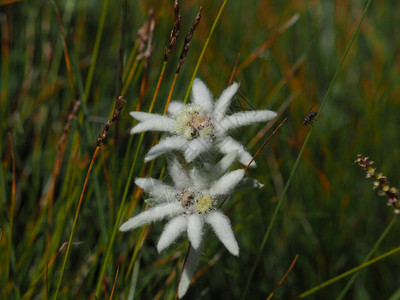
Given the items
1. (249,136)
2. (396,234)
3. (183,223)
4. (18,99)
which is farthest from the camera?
(18,99)

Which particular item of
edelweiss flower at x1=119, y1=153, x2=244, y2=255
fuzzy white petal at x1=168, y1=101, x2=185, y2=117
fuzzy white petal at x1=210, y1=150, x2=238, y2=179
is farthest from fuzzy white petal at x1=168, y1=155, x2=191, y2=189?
fuzzy white petal at x1=168, y1=101, x2=185, y2=117

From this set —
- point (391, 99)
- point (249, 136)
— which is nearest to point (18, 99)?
point (249, 136)

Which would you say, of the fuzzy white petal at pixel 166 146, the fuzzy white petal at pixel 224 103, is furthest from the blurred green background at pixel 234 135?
the fuzzy white petal at pixel 166 146

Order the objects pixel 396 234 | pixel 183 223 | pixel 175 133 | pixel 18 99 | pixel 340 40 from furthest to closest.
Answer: pixel 340 40, pixel 18 99, pixel 396 234, pixel 175 133, pixel 183 223

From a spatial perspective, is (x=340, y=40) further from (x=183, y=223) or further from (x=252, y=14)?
(x=183, y=223)

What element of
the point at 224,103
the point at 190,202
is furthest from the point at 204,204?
the point at 224,103

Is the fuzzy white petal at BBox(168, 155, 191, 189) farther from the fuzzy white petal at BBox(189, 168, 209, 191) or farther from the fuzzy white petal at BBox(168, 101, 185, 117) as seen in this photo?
the fuzzy white petal at BBox(168, 101, 185, 117)
